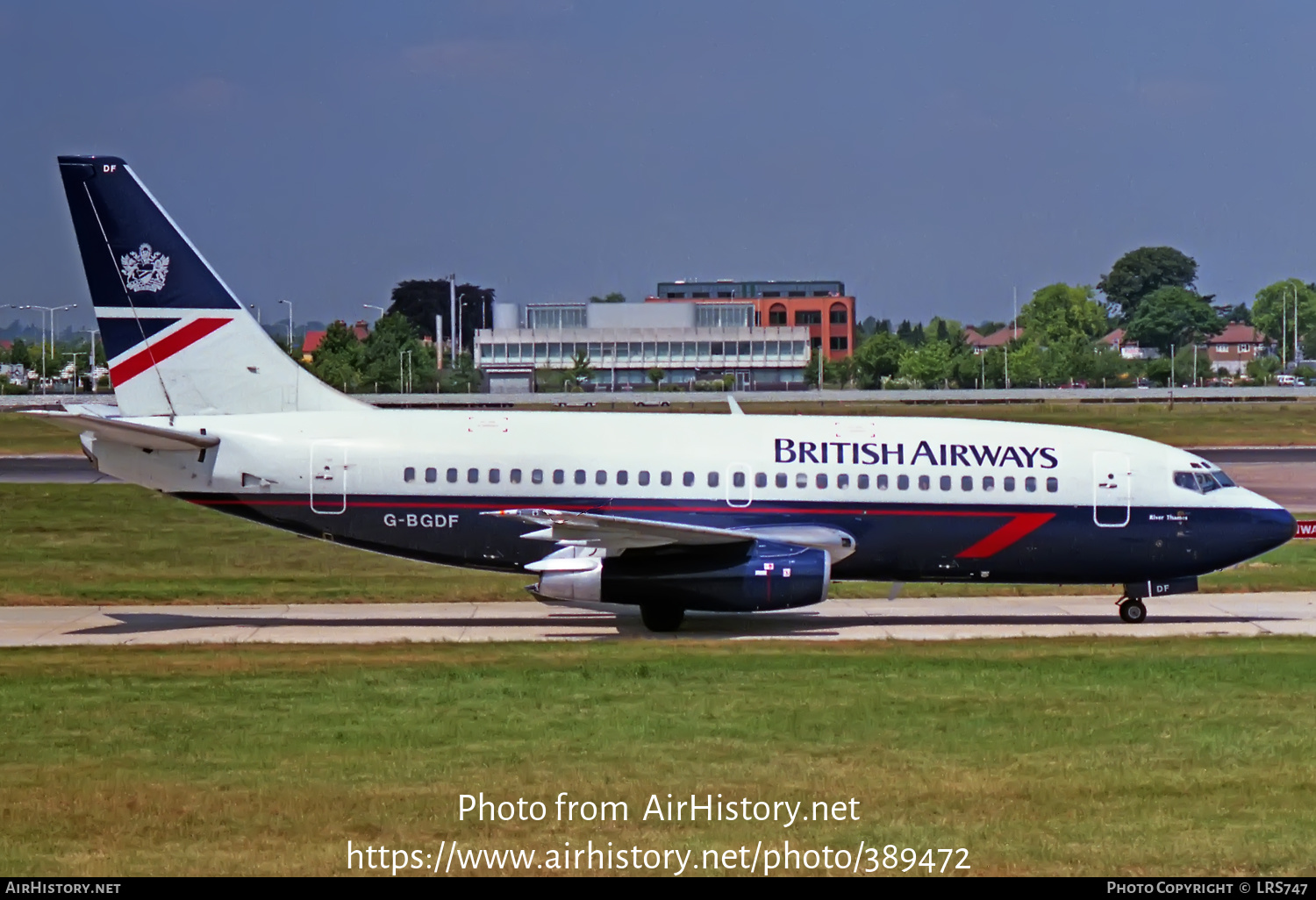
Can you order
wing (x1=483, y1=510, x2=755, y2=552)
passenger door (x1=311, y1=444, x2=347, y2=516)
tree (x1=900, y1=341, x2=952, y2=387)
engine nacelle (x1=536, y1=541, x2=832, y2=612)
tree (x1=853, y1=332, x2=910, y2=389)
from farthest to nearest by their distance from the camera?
tree (x1=900, y1=341, x2=952, y2=387) → tree (x1=853, y1=332, x2=910, y2=389) → passenger door (x1=311, y1=444, x2=347, y2=516) → engine nacelle (x1=536, y1=541, x2=832, y2=612) → wing (x1=483, y1=510, x2=755, y2=552)

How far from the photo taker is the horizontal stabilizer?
83.1 feet

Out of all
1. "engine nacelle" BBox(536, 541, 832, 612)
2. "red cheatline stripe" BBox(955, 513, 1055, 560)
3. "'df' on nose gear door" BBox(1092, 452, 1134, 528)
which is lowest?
"engine nacelle" BBox(536, 541, 832, 612)

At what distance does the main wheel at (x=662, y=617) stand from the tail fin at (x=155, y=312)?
23.8ft

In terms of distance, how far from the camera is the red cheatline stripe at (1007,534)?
27281 mm

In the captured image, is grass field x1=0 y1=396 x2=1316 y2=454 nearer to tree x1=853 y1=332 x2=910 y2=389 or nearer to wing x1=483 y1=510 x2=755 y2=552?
wing x1=483 y1=510 x2=755 y2=552

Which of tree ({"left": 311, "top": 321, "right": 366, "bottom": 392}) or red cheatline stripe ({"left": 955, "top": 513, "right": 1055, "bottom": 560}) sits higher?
tree ({"left": 311, "top": 321, "right": 366, "bottom": 392})

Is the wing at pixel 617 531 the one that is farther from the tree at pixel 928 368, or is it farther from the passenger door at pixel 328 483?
the tree at pixel 928 368

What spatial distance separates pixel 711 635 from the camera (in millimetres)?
26562

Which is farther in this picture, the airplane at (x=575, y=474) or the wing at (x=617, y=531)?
the airplane at (x=575, y=474)

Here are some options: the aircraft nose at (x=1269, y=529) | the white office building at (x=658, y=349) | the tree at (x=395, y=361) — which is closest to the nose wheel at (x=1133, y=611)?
the aircraft nose at (x=1269, y=529)

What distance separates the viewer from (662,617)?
88.3 ft

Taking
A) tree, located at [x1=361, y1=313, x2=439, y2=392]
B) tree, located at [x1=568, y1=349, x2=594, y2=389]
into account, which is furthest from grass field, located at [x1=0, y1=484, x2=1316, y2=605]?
tree, located at [x1=568, y1=349, x2=594, y2=389]

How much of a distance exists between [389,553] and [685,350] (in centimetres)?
13616

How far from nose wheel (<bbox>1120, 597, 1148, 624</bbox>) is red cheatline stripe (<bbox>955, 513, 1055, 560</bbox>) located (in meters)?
2.35
